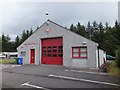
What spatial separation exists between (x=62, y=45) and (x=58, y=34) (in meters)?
1.56

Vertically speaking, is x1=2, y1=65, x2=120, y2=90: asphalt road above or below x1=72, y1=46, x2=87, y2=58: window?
below

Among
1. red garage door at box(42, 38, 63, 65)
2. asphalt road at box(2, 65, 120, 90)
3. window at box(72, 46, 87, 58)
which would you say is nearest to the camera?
asphalt road at box(2, 65, 120, 90)

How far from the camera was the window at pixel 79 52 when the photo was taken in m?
18.2

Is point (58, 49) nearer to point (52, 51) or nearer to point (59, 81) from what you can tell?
point (52, 51)

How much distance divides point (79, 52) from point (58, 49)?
319 cm

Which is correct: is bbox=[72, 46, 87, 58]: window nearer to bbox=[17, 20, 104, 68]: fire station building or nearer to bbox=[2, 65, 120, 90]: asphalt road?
bbox=[17, 20, 104, 68]: fire station building

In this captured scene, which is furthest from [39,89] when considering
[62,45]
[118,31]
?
[118,31]

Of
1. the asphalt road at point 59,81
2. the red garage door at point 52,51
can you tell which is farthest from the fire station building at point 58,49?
the asphalt road at point 59,81

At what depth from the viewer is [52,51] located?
68.7ft

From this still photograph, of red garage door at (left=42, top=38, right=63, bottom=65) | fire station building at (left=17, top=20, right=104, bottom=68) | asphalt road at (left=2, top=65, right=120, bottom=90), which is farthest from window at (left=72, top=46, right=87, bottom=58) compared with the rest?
asphalt road at (left=2, top=65, right=120, bottom=90)

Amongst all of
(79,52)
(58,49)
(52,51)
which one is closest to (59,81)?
(79,52)

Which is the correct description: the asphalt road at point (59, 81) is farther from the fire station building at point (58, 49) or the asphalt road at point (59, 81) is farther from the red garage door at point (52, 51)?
the red garage door at point (52, 51)

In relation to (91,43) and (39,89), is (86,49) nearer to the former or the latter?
(91,43)

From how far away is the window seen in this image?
715 inches
